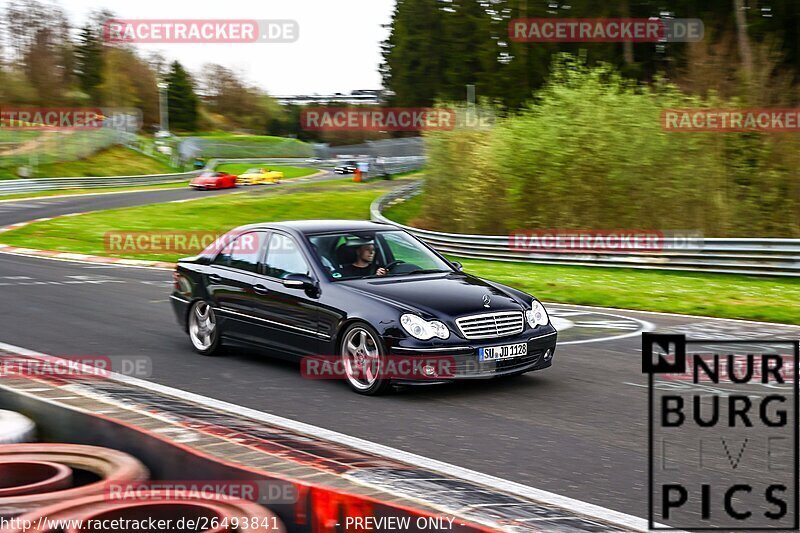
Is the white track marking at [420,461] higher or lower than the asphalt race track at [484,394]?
higher

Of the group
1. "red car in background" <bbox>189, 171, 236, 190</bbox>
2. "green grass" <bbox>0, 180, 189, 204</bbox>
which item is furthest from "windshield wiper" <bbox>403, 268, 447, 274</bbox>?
"red car in background" <bbox>189, 171, 236, 190</bbox>

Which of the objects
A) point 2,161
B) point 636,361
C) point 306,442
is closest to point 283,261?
point 636,361

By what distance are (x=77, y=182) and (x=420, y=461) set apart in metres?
56.8

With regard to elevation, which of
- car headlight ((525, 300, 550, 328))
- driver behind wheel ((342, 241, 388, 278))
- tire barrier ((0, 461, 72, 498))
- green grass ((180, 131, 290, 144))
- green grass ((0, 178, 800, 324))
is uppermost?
green grass ((180, 131, 290, 144))

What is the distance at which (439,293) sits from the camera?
27.8ft

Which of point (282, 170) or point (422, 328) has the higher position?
point (282, 170)

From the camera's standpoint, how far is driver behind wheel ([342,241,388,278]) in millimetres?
8992

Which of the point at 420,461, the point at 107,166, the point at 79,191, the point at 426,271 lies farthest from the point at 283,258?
the point at 107,166

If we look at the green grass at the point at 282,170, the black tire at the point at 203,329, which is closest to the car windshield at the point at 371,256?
the black tire at the point at 203,329

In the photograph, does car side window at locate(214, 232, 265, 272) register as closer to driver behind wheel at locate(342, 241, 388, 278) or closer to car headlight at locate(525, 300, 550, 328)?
driver behind wheel at locate(342, 241, 388, 278)

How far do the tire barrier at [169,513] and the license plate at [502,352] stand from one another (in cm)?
435

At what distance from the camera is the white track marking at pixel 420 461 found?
4953mm

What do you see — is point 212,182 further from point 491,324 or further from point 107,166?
point 491,324

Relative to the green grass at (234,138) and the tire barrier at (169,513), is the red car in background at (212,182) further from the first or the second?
the tire barrier at (169,513)
